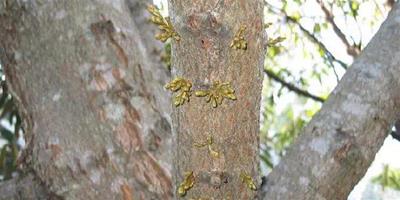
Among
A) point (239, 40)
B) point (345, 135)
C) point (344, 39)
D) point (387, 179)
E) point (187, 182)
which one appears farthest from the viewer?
point (387, 179)

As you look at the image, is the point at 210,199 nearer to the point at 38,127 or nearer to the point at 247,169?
the point at 247,169

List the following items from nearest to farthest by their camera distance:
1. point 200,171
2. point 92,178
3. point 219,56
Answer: point 219,56, point 200,171, point 92,178

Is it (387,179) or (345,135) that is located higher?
(345,135)

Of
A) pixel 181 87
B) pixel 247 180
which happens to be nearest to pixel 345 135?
pixel 247 180

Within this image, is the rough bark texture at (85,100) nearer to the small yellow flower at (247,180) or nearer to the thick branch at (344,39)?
the small yellow flower at (247,180)

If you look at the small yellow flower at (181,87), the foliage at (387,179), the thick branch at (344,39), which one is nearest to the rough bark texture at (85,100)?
the small yellow flower at (181,87)

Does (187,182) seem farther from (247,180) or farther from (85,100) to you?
(85,100)

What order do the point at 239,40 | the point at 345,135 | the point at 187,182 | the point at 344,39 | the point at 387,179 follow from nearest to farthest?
the point at 239,40
the point at 187,182
the point at 345,135
the point at 344,39
the point at 387,179

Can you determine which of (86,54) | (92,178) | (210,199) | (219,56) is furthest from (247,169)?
(86,54)
